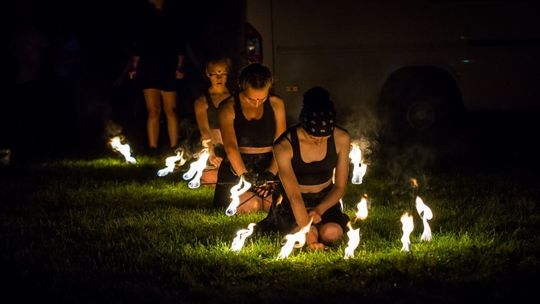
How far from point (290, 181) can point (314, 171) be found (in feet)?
1.03

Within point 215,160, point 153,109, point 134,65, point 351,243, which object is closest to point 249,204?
point 215,160

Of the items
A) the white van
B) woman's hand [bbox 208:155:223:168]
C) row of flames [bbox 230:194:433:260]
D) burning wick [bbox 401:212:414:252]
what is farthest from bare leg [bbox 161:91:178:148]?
burning wick [bbox 401:212:414:252]

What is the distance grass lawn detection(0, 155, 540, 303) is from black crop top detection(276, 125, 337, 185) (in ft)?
1.68

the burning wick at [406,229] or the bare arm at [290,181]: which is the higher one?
the bare arm at [290,181]

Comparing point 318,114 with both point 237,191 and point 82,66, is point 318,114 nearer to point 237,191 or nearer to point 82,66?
point 237,191

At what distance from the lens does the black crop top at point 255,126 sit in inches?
298

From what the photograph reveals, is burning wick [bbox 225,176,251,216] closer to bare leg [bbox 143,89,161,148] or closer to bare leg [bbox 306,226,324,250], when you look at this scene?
bare leg [bbox 306,226,324,250]

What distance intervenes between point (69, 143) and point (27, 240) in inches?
262

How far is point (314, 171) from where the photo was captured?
20.6ft

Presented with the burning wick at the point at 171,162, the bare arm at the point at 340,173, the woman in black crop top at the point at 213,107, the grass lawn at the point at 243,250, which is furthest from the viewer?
the burning wick at the point at 171,162

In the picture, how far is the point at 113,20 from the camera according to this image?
17.5 meters

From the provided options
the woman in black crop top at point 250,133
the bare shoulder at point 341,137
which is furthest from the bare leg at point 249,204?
the bare shoulder at point 341,137

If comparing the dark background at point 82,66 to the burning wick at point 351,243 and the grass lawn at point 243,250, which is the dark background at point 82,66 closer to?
the grass lawn at point 243,250

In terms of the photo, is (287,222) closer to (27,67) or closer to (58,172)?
(58,172)
